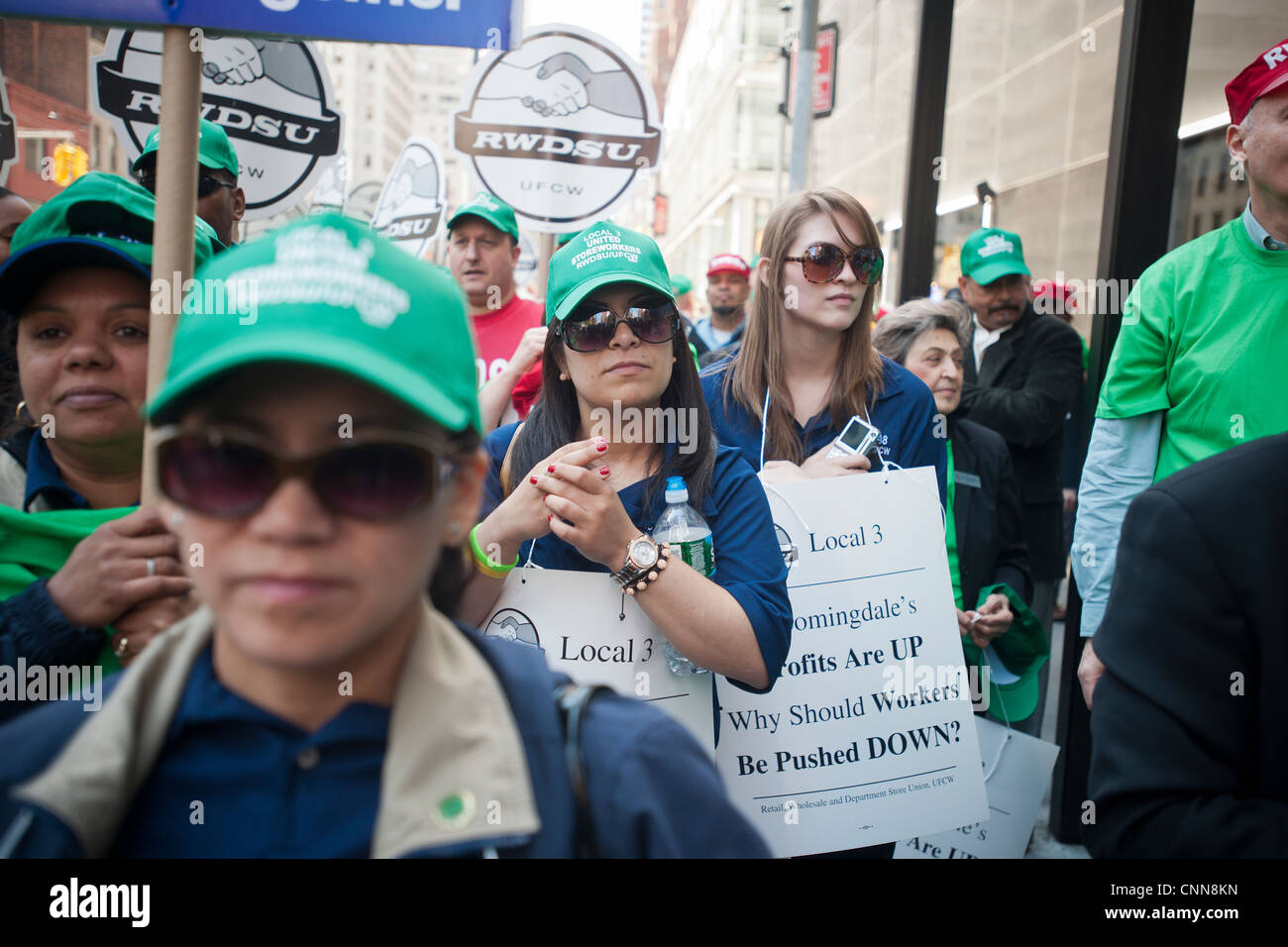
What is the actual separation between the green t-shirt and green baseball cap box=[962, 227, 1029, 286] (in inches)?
92.5

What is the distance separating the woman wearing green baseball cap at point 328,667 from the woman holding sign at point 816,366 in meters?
1.81

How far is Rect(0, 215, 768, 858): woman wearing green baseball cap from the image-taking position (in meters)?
0.97

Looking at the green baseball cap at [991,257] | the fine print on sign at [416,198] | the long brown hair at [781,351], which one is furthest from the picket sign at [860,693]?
the fine print on sign at [416,198]

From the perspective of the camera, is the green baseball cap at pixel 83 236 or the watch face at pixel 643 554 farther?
the watch face at pixel 643 554

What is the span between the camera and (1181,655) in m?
1.43

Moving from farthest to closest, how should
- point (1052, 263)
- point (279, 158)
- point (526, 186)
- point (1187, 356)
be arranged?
1. point (1052, 263)
2. point (526, 186)
3. point (279, 158)
4. point (1187, 356)

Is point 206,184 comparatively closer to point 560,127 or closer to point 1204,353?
point 560,127

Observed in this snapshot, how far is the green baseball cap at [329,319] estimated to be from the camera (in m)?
0.95

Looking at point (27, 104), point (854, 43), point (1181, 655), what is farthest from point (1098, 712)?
point (854, 43)

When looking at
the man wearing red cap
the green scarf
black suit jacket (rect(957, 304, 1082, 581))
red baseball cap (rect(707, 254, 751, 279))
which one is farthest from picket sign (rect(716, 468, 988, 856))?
red baseball cap (rect(707, 254, 751, 279))

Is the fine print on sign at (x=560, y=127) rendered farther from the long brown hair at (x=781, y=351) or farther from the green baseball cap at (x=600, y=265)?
the green baseball cap at (x=600, y=265)

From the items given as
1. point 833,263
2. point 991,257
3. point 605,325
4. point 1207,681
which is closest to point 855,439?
point 833,263
